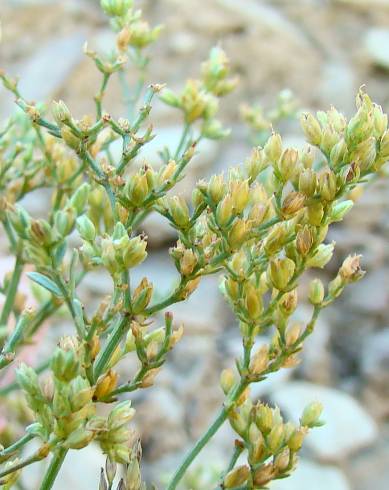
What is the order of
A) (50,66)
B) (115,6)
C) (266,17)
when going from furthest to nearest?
(266,17) < (50,66) < (115,6)

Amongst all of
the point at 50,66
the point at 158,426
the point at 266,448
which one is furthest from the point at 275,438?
the point at 50,66

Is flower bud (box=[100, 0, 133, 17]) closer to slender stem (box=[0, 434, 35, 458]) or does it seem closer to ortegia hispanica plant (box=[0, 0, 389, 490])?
ortegia hispanica plant (box=[0, 0, 389, 490])

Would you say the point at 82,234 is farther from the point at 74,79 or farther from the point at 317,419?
the point at 74,79

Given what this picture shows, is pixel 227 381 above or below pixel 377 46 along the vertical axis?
below

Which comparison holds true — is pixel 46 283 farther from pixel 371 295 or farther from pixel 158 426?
pixel 371 295

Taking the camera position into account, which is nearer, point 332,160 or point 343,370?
point 332,160

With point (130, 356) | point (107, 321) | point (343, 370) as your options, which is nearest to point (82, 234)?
point (107, 321)
